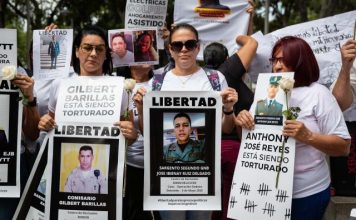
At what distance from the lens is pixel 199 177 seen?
357 cm

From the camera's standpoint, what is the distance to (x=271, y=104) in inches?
134

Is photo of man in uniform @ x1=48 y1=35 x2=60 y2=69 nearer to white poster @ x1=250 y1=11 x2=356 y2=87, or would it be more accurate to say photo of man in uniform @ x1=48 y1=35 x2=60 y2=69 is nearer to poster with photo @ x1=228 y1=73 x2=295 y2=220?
poster with photo @ x1=228 y1=73 x2=295 y2=220

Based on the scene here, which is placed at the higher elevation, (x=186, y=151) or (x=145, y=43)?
(x=145, y=43)

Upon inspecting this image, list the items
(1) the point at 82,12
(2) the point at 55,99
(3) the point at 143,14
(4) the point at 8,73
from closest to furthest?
(4) the point at 8,73, (2) the point at 55,99, (3) the point at 143,14, (1) the point at 82,12

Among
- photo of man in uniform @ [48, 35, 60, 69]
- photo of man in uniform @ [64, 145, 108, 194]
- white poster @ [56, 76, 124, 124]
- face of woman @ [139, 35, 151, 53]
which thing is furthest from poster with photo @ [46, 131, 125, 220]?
face of woman @ [139, 35, 151, 53]

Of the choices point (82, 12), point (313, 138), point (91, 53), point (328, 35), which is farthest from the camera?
point (82, 12)

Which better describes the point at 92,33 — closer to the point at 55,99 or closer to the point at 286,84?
the point at 55,99

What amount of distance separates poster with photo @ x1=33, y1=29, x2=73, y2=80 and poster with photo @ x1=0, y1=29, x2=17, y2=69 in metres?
0.58

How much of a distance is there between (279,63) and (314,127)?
478mm

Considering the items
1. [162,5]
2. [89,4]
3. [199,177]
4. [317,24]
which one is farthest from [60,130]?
[89,4]

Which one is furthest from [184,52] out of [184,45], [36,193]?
[36,193]

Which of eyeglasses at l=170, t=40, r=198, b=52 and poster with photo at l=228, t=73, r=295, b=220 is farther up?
eyeglasses at l=170, t=40, r=198, b=52

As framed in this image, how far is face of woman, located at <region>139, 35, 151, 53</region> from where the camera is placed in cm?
466

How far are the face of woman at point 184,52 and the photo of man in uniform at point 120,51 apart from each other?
37.8 inches
